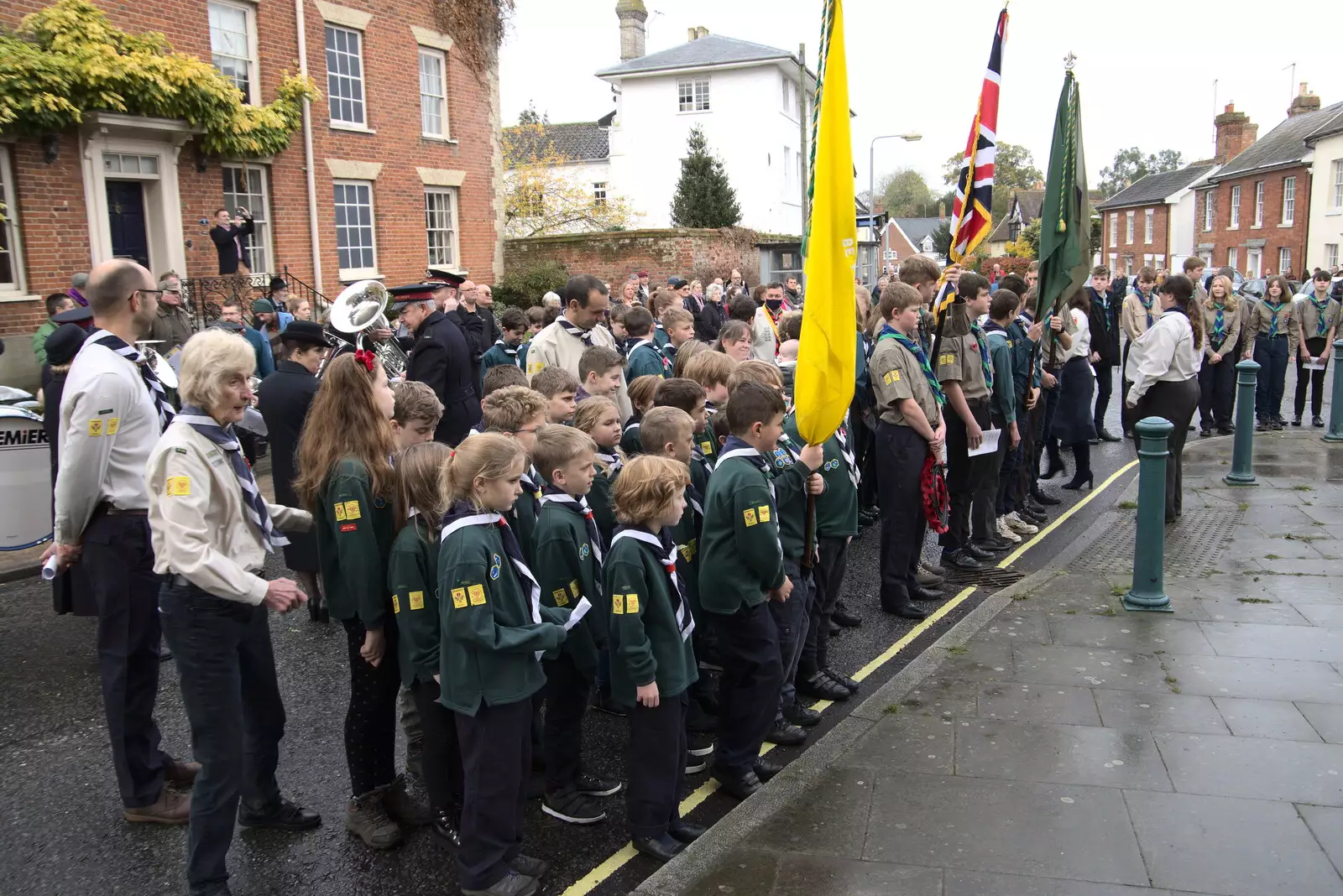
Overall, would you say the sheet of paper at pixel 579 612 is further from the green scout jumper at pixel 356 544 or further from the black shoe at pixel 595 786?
the black shoe at pixel 595 786

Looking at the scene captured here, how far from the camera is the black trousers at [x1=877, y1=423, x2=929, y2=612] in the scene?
7.01 meters

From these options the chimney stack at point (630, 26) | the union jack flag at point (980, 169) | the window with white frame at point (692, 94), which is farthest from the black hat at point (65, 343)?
the chimney stack at point (630, 26)

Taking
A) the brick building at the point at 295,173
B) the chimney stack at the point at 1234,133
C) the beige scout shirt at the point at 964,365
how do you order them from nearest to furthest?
the beige scout shirt at the point at 964,365 → the brick building at the point at 295,173 → the chimney stack at the point at 1234,133

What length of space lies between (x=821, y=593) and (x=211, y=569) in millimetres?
3281

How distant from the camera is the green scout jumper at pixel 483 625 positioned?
3.58 metres

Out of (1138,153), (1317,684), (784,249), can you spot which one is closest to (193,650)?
(1317,684)

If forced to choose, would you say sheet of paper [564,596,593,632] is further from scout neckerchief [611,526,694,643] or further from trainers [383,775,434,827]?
trainers [383,775,434,827]

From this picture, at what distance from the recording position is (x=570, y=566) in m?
4.36

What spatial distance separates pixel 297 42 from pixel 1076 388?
49.4 feet

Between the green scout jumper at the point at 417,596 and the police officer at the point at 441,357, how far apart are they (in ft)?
14.1

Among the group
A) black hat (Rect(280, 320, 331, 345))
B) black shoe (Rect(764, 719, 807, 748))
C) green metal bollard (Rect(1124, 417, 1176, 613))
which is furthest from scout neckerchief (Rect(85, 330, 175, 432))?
green metal bollard (Rect(1124, 417, 1176, 613))

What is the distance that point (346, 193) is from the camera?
1991 cm

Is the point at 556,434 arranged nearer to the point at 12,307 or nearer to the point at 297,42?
the point at 12,307

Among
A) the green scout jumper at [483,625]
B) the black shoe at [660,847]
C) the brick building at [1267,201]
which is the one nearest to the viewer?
the green scout jumper at [483,625]
